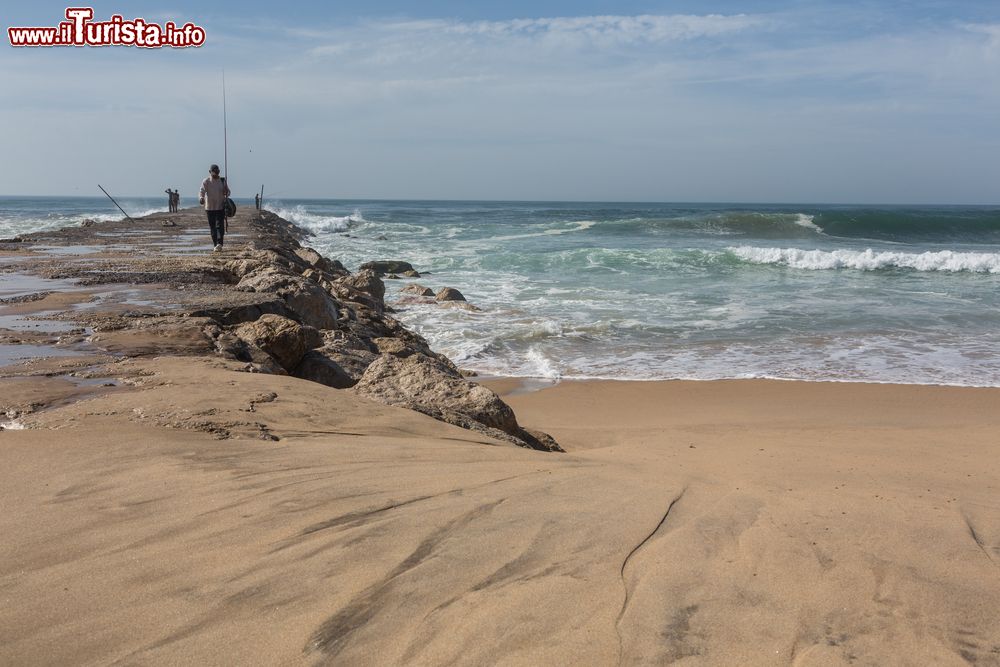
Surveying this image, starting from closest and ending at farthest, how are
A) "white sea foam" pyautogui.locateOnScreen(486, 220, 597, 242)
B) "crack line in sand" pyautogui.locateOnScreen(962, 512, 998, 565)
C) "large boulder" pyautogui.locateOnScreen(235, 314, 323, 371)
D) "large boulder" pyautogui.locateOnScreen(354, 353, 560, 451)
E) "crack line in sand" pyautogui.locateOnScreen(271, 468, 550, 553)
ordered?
"crack line in sand" pyautogui.locateOnScreen(271, 468, 550, 553), "crack line in sand" pyautogui.locateOnScreen(962, 512, 998, 565), "large boulder" pyautogui.locateOnScreen(354, 353, 560, 451), "large boulder" pyautogui.locateOnScreen(235, 314, 323, 371), "white sea foam" pyautogui.locateOnScreen(486, 220, 597, 242)

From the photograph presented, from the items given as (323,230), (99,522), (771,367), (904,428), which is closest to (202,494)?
(99,522)

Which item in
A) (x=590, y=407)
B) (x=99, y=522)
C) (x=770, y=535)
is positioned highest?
(x=99, y=522)

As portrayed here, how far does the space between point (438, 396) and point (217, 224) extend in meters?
8.57

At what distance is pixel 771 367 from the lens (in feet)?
30.1

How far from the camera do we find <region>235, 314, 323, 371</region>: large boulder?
5535mm

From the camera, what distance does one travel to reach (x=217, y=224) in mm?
12055

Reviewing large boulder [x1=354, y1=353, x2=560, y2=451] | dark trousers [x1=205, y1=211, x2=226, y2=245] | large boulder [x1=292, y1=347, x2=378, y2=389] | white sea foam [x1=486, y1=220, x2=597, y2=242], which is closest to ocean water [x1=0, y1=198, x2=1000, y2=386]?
dark trousers [x1=205, y1=211, x2=226, y2=245]

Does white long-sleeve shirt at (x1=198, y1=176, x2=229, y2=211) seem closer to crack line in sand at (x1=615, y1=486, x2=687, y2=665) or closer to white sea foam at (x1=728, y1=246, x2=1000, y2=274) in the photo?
crack line in sand at (x1=615, y1=486, x2=687, y2=665)

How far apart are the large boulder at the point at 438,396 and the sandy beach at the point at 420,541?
6cm

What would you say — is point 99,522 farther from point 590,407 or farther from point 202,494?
point 590,407

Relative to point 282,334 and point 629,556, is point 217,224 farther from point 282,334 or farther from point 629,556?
point 629,556

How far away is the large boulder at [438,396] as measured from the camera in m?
4.62

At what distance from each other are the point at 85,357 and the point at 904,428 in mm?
6194

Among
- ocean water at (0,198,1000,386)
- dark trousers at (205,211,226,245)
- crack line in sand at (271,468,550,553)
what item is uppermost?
dark trousers at (205,211,226,245)
